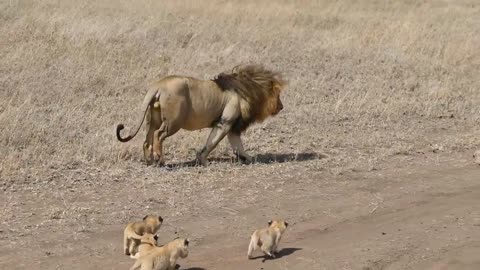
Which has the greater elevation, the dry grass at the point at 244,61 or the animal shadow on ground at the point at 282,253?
the dry grass at the point at 244,61

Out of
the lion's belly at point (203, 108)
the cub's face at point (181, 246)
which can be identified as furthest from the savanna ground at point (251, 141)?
the lion's belly at point (203, 108)

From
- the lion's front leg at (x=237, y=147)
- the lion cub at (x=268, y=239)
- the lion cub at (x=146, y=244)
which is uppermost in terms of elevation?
the lion's front leg at (x=237, y=147)

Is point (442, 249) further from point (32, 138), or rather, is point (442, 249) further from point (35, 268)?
point (32, 138)

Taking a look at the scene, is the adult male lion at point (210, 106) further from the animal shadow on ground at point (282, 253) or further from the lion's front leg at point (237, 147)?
the animal shadow on ground at point (282, 253)

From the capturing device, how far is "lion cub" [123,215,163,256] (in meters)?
7.04

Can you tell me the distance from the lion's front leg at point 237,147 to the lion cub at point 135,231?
3.57 metres

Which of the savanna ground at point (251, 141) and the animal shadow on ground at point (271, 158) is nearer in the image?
the savanna ground at point (251, 141)

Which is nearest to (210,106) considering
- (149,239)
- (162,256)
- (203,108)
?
(203,108)

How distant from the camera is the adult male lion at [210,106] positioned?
10523 millimetres

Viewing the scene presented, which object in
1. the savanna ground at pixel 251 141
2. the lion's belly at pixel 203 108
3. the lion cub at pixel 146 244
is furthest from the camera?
the lion's belly at pixel 203 108

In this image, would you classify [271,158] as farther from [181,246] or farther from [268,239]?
[181,246]

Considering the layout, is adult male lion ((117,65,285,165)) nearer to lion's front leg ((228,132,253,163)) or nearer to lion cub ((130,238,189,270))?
lion's front leg ((228,132,253,163))

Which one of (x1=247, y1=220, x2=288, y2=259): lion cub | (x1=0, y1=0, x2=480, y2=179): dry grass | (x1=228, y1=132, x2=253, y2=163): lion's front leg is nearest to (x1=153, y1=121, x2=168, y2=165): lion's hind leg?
(x1=0, y1=0, x2=480, y2=179): dry grass

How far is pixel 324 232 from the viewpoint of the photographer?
8.08m
